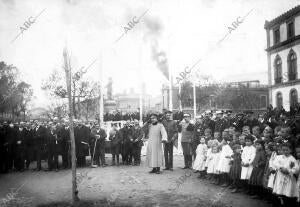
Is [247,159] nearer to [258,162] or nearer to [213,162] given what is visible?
[258,162]

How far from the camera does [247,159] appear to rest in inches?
324

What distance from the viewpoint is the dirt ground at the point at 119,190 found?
732 cm

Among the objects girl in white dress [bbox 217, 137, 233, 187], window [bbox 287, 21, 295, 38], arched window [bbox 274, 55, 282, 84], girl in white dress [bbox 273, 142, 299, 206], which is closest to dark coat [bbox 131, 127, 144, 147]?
girl in white dress [bbox 217, 137, 233, 187]

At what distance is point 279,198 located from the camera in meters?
7.07

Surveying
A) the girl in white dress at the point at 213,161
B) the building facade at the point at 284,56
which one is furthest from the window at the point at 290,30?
the girl in white dress at the point at 213,161

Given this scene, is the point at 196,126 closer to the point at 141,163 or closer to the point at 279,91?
the point at 141,163

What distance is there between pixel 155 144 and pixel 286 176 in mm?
5475

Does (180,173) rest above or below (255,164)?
below

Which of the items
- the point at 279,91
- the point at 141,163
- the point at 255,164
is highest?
the point at 279,91

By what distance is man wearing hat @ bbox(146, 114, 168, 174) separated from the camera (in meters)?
11.2

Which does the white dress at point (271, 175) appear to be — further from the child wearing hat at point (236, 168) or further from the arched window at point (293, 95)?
the arched window at point (293, 95)

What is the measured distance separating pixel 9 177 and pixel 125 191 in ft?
16.6

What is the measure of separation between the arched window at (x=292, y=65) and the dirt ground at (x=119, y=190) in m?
23.9

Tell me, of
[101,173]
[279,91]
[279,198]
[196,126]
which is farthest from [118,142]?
[279,91]
